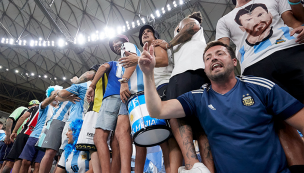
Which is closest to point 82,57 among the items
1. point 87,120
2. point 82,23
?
point 82,23

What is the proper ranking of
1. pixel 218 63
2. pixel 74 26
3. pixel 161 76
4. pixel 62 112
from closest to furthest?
pixel 218 63
pixel 161 76
pixel 62 112
pixel 74 26

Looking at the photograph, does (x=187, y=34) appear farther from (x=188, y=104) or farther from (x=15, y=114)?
(x=15, y=114)

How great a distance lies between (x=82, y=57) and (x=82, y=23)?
3.30 metres

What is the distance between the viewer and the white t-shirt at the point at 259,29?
177 cm

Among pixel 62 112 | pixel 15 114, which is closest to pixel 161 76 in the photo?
pixel 62 112

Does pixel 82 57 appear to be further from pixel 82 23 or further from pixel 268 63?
pixel 268 63

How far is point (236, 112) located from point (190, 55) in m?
0.94

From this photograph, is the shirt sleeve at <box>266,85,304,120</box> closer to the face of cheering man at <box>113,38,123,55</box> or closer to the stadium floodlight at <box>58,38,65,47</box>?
the face of cheering man at <box>113,38,123,55</box>

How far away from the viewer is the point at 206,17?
12.6 metres

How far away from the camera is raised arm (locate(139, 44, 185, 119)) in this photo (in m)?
1.56

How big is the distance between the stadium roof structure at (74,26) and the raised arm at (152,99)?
11.2 m

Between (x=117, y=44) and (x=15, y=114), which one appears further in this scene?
(x=15, y=114)

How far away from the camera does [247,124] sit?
4.51 ft

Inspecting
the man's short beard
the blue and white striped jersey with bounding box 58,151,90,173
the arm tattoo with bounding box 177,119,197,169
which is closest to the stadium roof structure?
the blue and white striped jersey with bounding box 58,151,90,173
